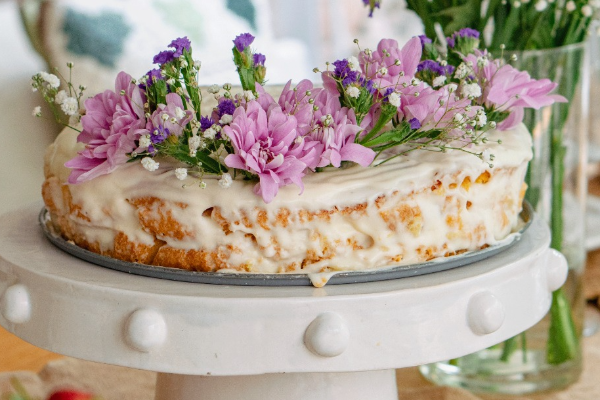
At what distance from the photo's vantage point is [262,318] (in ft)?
2.72

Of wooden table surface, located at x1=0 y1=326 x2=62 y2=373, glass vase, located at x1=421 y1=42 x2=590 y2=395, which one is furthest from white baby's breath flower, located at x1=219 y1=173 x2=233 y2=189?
wooden table surface, located at x1=0 y1=326 x2=62 y2=373

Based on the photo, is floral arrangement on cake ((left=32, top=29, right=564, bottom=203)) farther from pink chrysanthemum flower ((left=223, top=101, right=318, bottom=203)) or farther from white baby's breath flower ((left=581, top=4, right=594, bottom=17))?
white baby's breath flower ((left=581, top=4, right=594, bottom=17))

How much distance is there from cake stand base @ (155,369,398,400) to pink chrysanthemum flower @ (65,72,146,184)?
12.2 inches

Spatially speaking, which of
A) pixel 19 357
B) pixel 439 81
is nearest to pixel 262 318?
pixel 439 81

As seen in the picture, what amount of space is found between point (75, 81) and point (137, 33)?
0.27 meters

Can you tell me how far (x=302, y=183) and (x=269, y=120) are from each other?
3.0 inches

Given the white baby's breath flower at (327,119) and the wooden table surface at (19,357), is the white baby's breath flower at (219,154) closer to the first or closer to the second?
the white baby's breath flower at (327,119)

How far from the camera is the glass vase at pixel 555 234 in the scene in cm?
151

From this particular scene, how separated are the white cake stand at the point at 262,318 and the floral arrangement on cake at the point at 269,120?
0.39 ft

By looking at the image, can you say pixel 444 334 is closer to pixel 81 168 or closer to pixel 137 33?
pixel 81 168

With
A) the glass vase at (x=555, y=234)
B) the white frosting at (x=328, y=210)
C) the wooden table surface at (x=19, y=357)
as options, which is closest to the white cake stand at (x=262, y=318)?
the white frosting at (x=328, y=210)

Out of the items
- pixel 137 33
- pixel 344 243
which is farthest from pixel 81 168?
pixel 137 33

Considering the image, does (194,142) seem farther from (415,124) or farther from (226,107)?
(415,124)

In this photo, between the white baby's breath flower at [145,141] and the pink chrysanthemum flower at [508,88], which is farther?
the pink chrysanthemum flower at [508,88]
